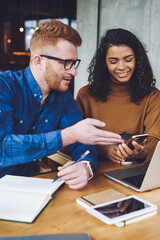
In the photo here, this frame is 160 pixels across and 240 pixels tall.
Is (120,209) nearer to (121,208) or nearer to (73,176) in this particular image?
(121,208)

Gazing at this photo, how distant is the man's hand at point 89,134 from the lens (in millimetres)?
1365

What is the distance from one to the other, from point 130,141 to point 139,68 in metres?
0.96

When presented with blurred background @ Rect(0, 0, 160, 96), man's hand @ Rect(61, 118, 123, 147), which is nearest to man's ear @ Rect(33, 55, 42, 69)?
man's hand @ Rect(61, 118, 123, 147)

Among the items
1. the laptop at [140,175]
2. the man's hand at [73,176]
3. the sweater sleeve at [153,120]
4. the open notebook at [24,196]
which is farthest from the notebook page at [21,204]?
the sweater sleeve at [153,120]

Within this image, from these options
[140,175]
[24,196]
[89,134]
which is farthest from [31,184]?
[140,175]

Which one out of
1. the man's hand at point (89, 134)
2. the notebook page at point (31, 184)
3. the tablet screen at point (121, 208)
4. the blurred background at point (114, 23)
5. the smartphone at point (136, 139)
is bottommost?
the notebook page at point (31, 184)

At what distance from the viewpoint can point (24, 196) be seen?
1244 mm

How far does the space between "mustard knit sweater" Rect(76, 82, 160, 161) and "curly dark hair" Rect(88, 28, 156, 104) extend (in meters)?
0.05

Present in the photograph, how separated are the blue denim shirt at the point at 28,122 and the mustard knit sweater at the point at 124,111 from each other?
0.44 meters

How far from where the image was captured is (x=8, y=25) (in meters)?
9.96

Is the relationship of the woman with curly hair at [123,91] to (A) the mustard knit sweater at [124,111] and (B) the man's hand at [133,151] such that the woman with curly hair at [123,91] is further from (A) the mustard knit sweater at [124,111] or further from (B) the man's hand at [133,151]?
(B) the man's hand at [133,151]

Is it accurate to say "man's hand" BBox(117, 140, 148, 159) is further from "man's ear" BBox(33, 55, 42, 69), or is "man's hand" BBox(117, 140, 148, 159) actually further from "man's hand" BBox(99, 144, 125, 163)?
"man's ear" BBox(33, 55, 42, 69)

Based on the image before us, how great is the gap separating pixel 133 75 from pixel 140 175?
46.2 inches

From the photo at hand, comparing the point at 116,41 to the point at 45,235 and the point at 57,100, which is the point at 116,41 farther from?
the point at 45,235
